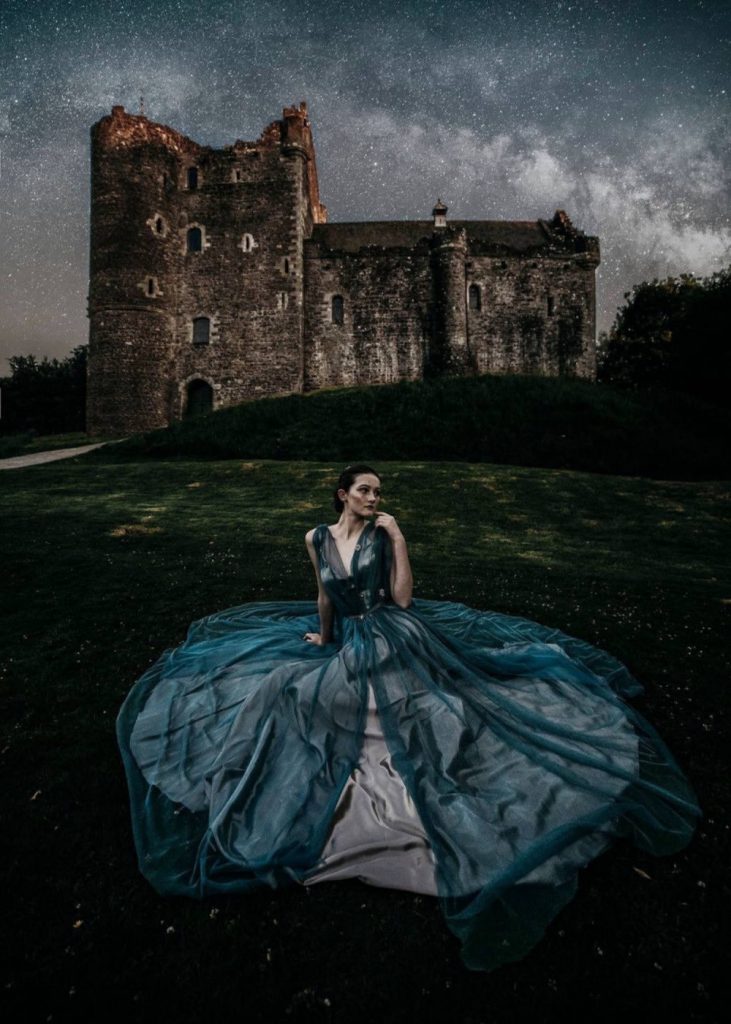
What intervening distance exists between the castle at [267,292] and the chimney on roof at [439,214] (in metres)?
4.24

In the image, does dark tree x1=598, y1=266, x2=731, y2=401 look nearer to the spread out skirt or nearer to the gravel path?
the gravel path

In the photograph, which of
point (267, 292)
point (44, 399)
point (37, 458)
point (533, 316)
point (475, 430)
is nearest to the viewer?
point (475, 430)

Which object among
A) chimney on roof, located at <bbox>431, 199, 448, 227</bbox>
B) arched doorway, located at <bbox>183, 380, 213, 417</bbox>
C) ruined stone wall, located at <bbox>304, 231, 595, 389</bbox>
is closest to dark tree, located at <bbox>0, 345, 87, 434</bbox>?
arched doorway, located at <bbox>183, 380, 213, 417</bbox>

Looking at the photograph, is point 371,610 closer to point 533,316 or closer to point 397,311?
point 397,311

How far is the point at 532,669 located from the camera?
169 inches

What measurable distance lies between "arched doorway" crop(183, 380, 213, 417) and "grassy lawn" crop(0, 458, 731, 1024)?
25.2 m

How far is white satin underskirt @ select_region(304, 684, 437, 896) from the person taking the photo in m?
2.77

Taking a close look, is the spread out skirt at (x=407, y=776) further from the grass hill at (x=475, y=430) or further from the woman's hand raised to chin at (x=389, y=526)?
the grass hill at (x=475, y=430)

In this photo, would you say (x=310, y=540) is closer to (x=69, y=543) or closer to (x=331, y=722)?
(x=331, y=722)

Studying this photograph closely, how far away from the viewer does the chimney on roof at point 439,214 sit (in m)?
A: 41.4

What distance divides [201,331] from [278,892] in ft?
118

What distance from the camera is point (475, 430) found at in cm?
2233

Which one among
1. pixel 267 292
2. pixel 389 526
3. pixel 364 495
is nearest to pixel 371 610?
pixel 389 526

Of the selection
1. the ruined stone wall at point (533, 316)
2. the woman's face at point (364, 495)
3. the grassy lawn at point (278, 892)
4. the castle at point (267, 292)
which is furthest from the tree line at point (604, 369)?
the woman's face at point (364, 495)
